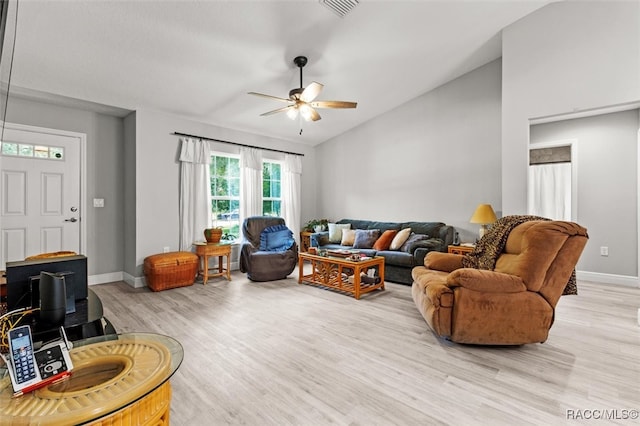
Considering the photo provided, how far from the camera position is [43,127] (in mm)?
3949

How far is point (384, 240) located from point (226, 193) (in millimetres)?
2816

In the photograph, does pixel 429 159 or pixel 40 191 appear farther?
pixel 429 159

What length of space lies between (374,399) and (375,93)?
4.39m

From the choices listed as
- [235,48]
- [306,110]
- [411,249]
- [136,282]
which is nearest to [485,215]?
[411,249]

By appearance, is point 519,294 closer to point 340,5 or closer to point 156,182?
point 340,5

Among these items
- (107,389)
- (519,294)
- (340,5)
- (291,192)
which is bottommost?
(519,294)

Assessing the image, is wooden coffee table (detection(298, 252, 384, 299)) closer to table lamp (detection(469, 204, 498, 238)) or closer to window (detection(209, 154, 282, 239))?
table lamp (detection(469, 204, 498, 238))

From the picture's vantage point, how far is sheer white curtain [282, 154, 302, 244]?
20.4 ft

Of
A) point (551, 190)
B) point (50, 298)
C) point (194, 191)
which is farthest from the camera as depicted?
point (194, 191)

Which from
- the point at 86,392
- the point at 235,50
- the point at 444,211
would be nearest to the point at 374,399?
the point at 86,392

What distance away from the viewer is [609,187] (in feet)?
13.6

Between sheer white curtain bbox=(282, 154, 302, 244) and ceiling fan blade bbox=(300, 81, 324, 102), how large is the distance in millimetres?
2864

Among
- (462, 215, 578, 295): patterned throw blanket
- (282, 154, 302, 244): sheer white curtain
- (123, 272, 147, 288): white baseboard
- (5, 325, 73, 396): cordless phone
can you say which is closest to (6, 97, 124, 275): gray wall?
(123, 272, 147, 288): white baseboard

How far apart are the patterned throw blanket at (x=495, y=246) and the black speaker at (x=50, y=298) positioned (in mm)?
2895
